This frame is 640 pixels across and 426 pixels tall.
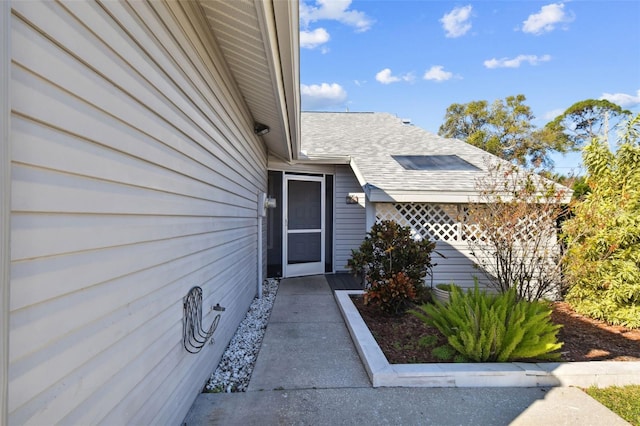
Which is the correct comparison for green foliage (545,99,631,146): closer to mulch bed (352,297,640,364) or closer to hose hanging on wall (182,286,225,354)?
mulch bed (352,297,640,364)

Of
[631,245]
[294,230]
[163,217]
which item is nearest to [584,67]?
[631,245]

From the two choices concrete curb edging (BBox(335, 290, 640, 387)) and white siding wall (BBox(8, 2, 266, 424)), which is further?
concrete curb edging (BBox(335, 290, 640, 387))

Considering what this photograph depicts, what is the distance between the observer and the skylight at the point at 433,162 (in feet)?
23.9

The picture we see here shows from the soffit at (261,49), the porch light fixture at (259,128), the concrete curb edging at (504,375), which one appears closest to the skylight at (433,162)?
the porch light fixture at (259,128)

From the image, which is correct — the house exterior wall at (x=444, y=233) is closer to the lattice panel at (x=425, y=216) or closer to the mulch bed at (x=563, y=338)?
the lattice panel at (x=425, y=216)

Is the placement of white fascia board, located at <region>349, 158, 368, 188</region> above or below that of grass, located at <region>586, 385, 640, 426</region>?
above

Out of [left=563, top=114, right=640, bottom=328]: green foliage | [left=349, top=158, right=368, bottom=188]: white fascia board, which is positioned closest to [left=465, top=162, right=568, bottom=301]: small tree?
[left=563, top=114, right=640, bottom=328]: green foliage

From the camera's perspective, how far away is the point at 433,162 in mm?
7746

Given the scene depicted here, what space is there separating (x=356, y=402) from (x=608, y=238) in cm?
426

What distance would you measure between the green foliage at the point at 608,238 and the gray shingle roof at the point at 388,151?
1.71 meters

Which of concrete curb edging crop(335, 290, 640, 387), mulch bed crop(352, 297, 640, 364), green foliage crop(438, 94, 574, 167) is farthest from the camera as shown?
green foliage crop(438, 94, 574, 167)

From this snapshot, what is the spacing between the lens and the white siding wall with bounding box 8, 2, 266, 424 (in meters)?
0.96

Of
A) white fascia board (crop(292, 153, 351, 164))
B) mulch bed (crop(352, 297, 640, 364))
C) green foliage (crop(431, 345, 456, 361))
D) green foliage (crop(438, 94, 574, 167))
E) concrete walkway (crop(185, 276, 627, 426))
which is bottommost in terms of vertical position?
concrete walkway (crop(185, 276, 627, 426))

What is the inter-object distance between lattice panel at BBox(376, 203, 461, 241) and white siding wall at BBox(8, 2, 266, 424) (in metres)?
4.20
